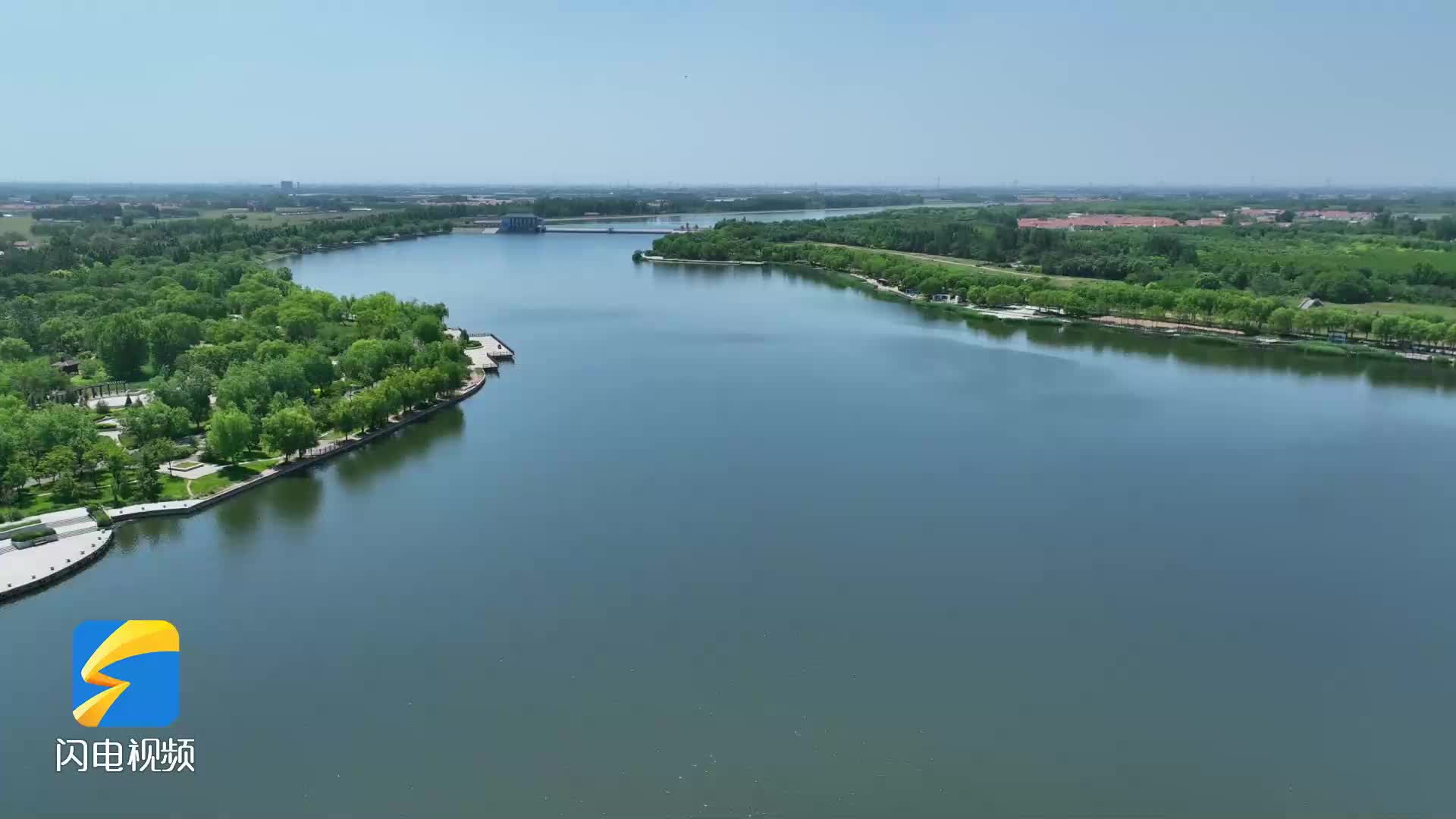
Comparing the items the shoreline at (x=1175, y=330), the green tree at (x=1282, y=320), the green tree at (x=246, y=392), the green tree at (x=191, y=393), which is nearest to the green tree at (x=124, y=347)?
the green tree at (x=191, y=393)

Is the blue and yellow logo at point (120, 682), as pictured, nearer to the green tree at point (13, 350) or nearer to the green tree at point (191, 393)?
the green tree at point (191, 393)

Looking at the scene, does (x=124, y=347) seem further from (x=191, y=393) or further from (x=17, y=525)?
(x=17, y=525)

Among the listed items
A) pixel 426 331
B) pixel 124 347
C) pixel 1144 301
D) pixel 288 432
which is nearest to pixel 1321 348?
pixel 1144 301

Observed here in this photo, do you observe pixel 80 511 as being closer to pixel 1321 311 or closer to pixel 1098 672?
pixel 1098 672

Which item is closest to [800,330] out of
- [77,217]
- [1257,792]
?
[1257,792]

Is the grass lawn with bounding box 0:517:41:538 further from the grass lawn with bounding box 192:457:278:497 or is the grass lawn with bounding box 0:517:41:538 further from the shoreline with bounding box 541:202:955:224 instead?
the shoreline with bounding box 541:202:955:224

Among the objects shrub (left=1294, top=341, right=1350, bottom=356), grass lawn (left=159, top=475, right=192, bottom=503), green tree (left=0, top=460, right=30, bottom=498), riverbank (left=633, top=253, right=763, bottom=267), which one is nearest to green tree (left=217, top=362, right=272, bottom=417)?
grass lawn (left=159, top=475, right=192, bottom=503)
